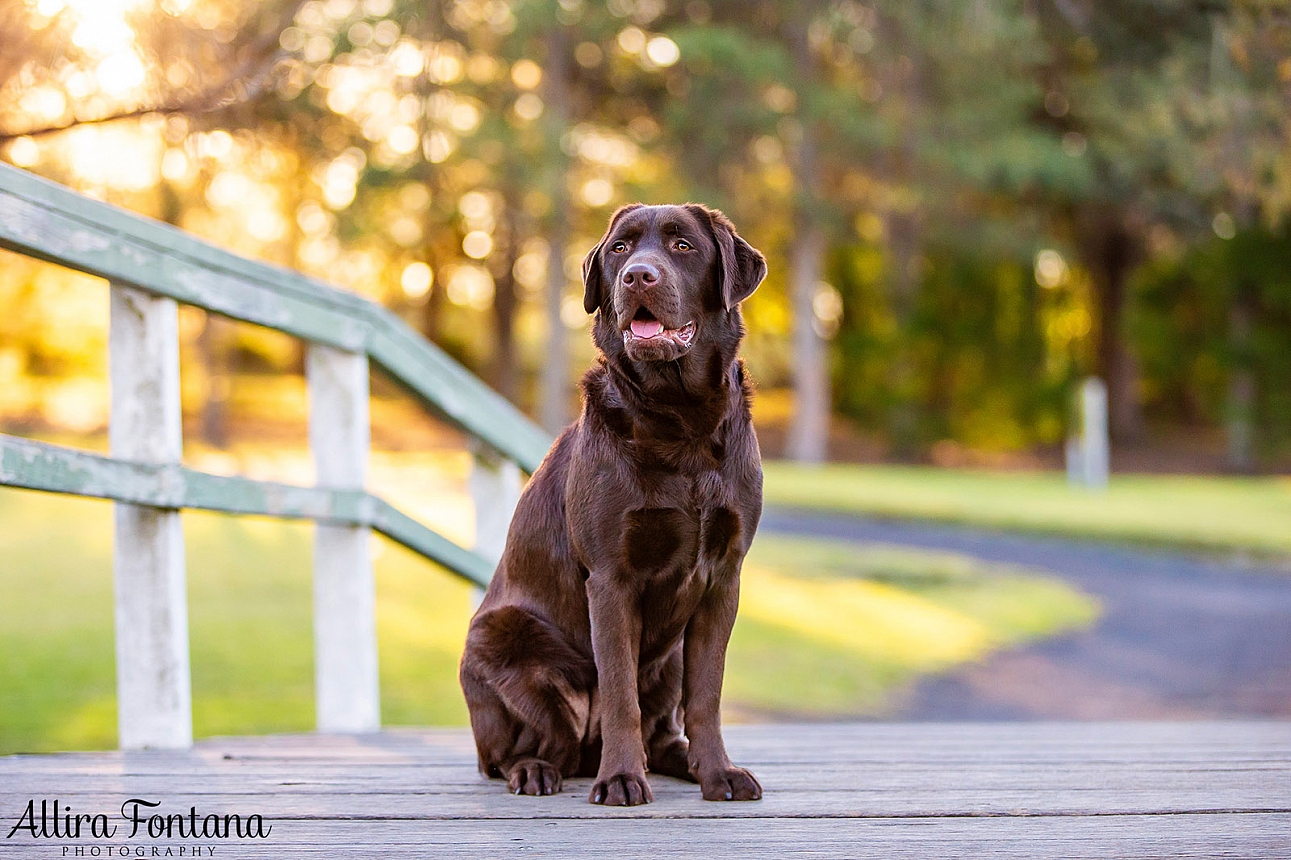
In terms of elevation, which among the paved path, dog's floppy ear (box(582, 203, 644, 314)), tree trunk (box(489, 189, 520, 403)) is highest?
tree trunk (box(489, 189, 520, 403))

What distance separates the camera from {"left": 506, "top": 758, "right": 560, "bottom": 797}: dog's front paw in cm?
272

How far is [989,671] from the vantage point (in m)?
8.66

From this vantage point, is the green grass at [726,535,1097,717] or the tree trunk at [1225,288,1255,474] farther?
the tree trunk at [1225,288,1255,474]

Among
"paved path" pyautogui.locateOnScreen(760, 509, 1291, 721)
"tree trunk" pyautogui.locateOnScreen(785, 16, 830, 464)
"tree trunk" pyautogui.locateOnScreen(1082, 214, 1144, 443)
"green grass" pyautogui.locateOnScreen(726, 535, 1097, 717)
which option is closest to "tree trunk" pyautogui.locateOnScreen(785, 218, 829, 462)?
"tree trunk" pyautogui.locateOnScreen(785, 16, 830, 464)

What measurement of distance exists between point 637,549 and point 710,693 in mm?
351

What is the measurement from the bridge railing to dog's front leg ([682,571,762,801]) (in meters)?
1.27

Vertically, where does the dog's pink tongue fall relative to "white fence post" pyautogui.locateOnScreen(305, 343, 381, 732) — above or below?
above

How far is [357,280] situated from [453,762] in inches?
1144

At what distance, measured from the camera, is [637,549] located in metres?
2.76

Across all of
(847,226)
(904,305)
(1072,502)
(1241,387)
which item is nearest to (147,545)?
(1072,502)

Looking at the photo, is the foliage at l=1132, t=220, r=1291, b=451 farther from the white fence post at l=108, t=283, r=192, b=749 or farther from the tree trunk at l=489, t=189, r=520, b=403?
the white fence post at l=108, t=283, r=192, b=749

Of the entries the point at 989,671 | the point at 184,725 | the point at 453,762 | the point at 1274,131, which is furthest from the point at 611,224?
the point at 1274,131

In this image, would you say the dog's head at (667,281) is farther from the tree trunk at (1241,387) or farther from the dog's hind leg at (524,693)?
the tree trunk at (1241,387)

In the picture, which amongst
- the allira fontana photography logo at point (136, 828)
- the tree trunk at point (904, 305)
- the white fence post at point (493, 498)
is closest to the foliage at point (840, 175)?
the tree trunk at point (904, 305)
